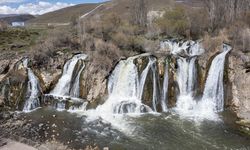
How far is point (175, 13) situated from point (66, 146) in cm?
3124

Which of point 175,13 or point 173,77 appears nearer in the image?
point 173,77

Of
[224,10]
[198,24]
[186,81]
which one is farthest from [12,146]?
[224,10]

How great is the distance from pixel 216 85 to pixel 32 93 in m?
16.7

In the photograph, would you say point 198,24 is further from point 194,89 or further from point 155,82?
point 155,82

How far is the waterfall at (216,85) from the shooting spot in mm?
23422

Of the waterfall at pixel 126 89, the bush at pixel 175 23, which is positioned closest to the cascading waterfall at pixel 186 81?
the waterfall at pixel 126 89

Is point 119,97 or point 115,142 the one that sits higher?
point 119,97

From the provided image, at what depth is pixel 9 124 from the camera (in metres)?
21.5

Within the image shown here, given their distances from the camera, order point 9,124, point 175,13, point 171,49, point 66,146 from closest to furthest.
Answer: point 66,146, point 9,124, point 171,49, point 175,13

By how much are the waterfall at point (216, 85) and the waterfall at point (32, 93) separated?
49.4 ft

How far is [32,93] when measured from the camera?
26.2m

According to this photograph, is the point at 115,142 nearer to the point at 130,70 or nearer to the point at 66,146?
the point at 66,146

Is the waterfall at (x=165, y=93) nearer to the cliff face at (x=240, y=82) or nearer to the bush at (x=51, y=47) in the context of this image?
the cliff face at (x=240, y=82)

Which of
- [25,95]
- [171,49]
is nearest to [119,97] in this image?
[25,95]
